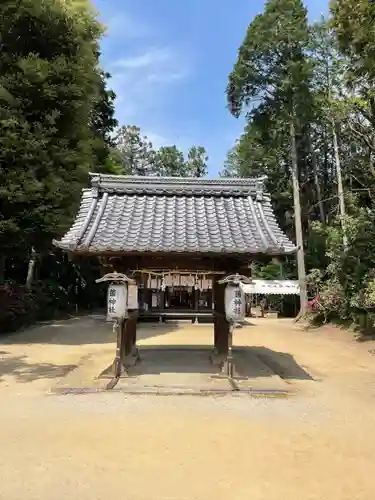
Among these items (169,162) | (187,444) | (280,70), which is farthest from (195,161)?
(187,444)

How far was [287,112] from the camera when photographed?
88.4 feet

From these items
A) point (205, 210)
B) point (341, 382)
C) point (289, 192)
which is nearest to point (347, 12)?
point (205, 210)

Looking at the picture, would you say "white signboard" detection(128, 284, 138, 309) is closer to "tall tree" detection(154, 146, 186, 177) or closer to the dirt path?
the dirt path

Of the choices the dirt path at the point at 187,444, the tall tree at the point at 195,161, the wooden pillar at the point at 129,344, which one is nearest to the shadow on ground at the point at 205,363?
the wooden pillar at the point at 129,344

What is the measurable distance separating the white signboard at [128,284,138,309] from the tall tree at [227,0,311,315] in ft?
57.6

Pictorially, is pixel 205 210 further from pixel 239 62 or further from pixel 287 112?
pixel 239 62

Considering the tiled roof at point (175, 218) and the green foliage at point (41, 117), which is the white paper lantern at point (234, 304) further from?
the green foliage at point (41, 117)

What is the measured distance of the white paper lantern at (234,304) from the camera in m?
9.05

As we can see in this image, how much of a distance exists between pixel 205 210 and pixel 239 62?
20.2m

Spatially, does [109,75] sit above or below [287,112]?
above

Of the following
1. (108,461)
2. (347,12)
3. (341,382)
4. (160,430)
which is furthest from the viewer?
(347,12)

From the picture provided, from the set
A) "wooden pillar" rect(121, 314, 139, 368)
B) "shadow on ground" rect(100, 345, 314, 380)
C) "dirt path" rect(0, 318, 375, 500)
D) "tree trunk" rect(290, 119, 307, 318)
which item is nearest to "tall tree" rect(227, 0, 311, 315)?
"tree trunk" rect(290, 119, 307, 318)

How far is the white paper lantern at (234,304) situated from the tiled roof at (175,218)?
31.6 inches

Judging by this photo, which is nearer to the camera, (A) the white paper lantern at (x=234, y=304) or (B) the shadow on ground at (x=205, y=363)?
(A) the white paper lantern at (x=234, y=304)
